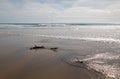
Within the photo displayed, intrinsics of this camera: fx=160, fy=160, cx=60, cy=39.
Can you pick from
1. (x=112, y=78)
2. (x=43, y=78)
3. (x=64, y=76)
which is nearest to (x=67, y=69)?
Result: (x=64, y=76)

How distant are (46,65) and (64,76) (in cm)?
178

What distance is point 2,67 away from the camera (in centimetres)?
721

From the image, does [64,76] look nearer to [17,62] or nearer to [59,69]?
[59,69]

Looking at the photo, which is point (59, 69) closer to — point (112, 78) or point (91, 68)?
point (91, 68)

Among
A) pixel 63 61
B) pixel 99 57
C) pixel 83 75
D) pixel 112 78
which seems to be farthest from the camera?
pixel 99 57

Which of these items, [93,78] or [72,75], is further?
[72,75]

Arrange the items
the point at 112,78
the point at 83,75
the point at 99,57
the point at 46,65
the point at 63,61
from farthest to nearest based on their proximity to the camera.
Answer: the point at 99,57 → the point at 63,61 → the point at 46,65 → the point at 83,75 → the point at 112,78

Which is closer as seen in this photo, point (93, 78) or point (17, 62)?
point (93, 78)

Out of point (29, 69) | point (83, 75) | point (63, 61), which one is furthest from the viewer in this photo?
point (63, 61)

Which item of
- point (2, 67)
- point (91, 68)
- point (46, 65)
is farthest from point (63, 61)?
point (2, 67)

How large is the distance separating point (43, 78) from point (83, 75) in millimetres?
1554

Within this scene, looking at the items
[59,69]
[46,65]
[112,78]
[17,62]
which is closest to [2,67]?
[17,62]

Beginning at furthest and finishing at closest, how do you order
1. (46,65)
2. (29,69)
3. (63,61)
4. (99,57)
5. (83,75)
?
(99,57)
(63,61)
(46,65)
(29,69)
(83,75)

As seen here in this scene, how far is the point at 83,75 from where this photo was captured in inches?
245
